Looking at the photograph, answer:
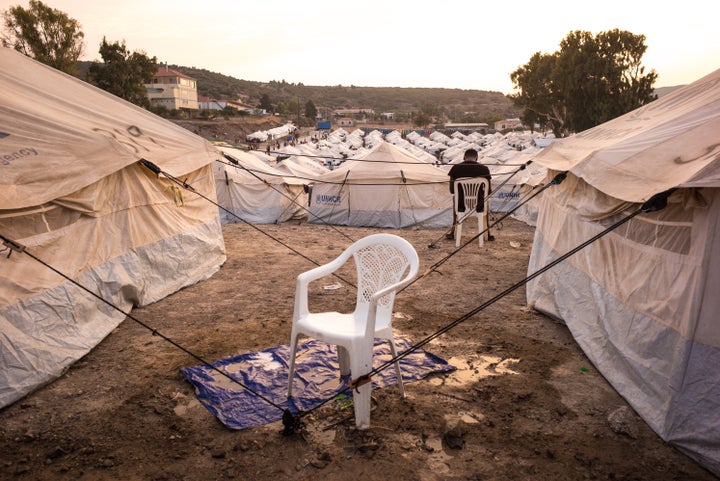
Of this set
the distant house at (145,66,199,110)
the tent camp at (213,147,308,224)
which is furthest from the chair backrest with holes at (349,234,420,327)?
the distant house at (145,66,199,110)

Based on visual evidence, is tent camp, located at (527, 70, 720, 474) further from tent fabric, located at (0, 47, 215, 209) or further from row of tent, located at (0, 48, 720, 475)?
tent fabric, located at (0, 47, 215, 209)

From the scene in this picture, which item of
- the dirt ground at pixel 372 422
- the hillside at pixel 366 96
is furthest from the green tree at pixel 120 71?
the hillside at pixel 366 96

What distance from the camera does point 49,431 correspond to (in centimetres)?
331

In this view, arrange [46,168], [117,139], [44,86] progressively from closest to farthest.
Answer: [46,168]
[117,139]
[44,86]

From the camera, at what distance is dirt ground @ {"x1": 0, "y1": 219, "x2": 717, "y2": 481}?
291cm

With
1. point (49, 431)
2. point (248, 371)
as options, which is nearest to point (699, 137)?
point (248, 371)

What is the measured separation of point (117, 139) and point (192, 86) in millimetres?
85589

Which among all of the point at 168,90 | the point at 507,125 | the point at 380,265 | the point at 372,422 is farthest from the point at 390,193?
the point at 168,90

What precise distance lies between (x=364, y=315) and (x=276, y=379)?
3.27ft

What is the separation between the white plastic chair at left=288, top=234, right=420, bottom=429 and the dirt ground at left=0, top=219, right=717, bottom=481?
378 mm

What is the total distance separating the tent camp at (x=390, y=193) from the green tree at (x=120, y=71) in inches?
1266

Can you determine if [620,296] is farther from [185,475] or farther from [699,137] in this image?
[185,475]

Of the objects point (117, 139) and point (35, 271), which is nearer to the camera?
point (35, 271)

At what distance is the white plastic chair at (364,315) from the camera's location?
10.5ft
